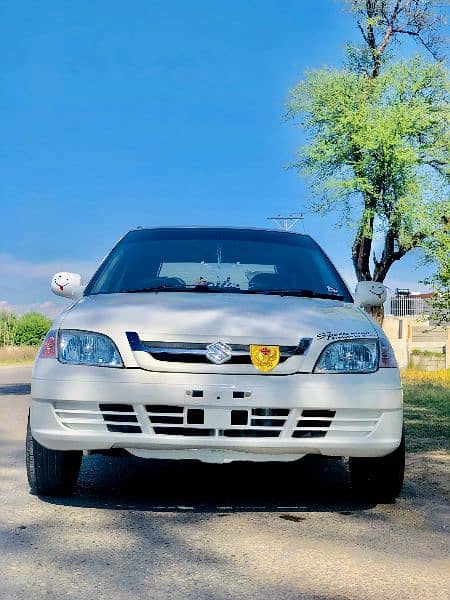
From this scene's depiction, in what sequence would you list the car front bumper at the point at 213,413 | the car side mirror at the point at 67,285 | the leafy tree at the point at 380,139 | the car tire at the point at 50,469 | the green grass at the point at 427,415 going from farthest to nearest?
the leafy tree at the point at 380,139 < the green grass at the point at 427,415 < the car side mirror at the point at 67,285 < the car tire at the point at 50,469 < the car front bumper at the point at 213,413

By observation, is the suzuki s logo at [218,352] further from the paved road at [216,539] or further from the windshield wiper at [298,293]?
the windshield wiper at [298,293]

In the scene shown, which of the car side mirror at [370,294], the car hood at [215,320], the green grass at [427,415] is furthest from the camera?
the green grass at [427,415]

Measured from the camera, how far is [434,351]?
3469 cm

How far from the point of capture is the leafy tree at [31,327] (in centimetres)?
6975

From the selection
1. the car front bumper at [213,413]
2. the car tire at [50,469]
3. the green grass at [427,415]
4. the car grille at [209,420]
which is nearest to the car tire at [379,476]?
the car front bumper at [213,413]

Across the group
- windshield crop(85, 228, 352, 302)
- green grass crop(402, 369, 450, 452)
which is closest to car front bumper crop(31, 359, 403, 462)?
windshield crop(85, 228, 352, 302)

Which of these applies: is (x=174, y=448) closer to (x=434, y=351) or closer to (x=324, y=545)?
(x=324, y=545)

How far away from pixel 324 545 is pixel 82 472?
2617mm

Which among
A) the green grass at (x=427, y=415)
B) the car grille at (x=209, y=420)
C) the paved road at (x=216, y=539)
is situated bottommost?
the green grass at (x=427, y=415)

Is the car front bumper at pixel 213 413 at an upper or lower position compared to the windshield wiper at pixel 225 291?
lower

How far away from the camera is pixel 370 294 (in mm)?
6547

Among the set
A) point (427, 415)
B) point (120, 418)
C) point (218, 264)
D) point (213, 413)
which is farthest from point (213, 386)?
point (427, 415)

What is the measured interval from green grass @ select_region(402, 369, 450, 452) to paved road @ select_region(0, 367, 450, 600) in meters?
2.74

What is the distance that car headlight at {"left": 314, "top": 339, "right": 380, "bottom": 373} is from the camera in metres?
5.27
